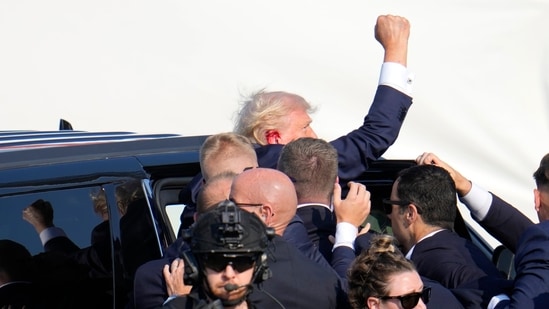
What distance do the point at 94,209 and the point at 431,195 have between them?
105 cm

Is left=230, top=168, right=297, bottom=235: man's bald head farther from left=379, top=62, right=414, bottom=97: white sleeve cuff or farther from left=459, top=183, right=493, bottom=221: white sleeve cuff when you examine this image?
left=459, top=183, right=493, bottom=221: white sleeve cuff

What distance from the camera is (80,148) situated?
401 cm

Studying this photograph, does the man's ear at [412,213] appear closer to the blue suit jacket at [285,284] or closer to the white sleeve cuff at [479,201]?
the white sleeve cuff at [479,201]

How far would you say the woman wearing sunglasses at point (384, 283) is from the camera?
3.44 m

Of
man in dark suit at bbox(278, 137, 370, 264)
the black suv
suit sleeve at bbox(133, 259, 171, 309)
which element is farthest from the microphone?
man in dark suit at bbox(278, 137, 370, 264)

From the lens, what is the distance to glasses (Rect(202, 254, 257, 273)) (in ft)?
9.77

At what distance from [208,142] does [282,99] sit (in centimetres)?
52

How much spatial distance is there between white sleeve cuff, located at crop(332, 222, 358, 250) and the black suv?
502mm

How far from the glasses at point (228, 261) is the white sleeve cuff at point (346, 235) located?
924mm

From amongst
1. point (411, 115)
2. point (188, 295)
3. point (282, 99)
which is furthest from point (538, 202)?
point (411, 115)

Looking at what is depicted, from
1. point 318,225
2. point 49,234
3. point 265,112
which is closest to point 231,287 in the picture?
point 49,234

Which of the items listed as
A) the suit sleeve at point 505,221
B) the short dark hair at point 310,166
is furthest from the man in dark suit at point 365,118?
the suit sleeve at point 505,221

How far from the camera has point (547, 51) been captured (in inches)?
288

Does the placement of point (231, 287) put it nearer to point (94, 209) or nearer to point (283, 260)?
point (283, 260)
